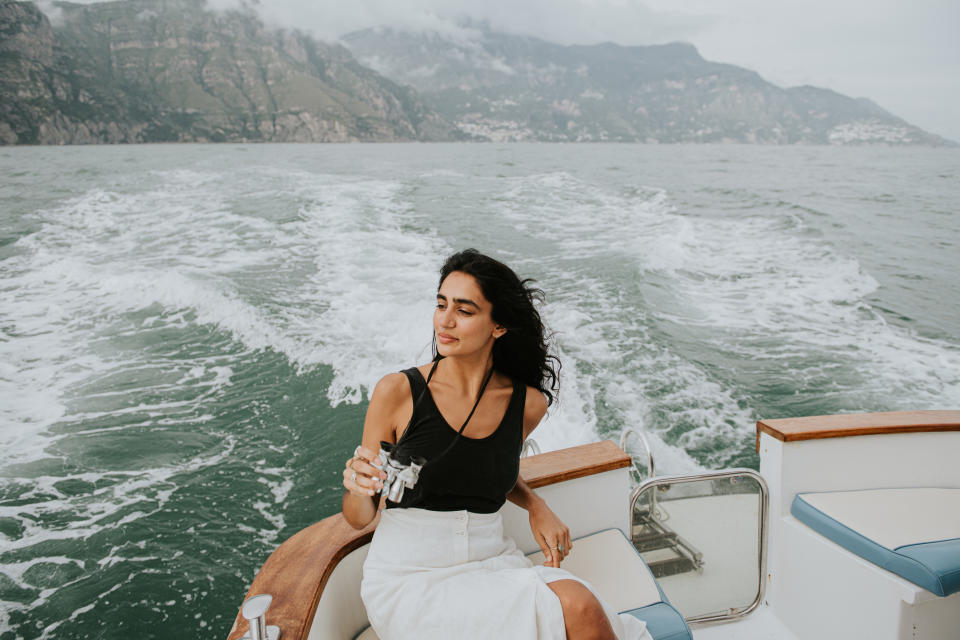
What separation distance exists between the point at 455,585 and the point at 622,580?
0.78m

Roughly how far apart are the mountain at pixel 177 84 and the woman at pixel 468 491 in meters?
88.6

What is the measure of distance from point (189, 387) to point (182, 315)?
8.07 feet

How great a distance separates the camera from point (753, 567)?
2422 mm

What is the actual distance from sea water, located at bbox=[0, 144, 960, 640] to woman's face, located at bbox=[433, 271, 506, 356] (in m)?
2.79

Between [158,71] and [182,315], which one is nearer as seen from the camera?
[182,315]

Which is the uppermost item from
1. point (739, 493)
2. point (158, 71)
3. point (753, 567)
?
point (158, 71)

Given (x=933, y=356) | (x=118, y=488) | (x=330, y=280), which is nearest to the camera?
(x=118, y=488)

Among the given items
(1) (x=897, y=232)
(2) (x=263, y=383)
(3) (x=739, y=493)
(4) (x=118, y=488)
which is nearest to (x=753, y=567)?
(3) (x=739, y=493)

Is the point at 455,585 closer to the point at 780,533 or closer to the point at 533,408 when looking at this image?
the point at 533,408

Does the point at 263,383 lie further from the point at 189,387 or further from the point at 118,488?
the point at 118,488

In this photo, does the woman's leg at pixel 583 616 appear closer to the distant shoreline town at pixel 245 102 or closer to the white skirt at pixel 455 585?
the white skirt at pixel 455 585

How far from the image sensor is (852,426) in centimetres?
230

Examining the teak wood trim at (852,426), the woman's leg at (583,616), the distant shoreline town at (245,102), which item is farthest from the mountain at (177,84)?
the woman's leg at (583,616)

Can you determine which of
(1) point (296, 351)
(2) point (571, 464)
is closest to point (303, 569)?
(2) point (571, 464)
